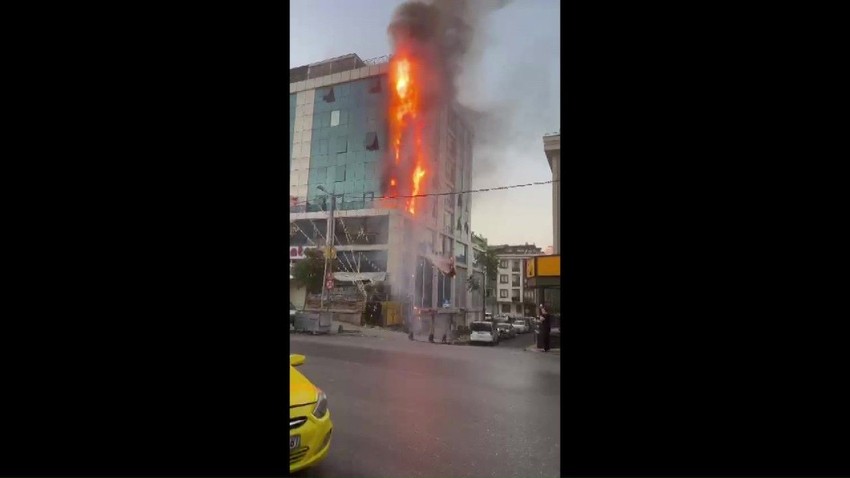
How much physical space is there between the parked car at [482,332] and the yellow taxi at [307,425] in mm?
693

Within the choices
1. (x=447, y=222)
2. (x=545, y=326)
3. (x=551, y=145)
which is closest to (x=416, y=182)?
(x=447, y=222)

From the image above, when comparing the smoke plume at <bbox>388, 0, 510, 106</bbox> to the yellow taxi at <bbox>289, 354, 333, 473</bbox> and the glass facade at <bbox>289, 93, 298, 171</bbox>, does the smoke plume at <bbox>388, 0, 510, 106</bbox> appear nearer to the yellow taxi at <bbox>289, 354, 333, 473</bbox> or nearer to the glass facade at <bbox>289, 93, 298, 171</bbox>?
the glass facade at <bbox>289, 93, 298, 171</bbox>

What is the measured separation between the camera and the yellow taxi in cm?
187

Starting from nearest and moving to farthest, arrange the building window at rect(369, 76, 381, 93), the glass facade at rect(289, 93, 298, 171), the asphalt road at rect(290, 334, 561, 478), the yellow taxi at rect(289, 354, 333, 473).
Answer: the asphalt road at rect(290, 334, 561, 478) → the yellow taxi at rect(289, 354, 333, 473) → the building window at rect(369, 76, 381, 93) → the glass facade at rect(289, 93, 298, 171)

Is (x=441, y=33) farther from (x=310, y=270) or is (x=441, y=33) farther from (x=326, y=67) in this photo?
(x=310, y=270)

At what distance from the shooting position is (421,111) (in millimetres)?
2053

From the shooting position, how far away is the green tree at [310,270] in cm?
214

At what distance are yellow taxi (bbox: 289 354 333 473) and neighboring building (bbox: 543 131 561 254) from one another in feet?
3.91

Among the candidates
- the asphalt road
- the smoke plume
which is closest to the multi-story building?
the smoke plume

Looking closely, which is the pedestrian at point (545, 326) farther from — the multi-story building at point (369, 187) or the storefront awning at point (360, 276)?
the storefront awning at point (360, 276)
